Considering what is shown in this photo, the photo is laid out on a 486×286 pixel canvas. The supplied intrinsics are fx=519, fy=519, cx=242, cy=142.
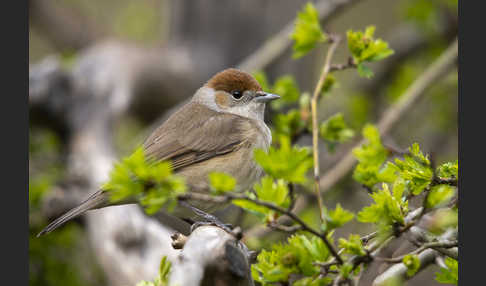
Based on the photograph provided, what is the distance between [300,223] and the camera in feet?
6.16

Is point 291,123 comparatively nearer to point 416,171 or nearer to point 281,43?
point 281,43

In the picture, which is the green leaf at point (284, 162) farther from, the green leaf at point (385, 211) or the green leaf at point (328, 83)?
the green leaf at point (328, 83)

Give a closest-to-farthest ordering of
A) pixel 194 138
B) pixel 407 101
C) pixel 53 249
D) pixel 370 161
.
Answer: pixel 370 161
pixel 194 138
pixel 407 101
pixel 53 249

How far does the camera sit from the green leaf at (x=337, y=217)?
195 cm

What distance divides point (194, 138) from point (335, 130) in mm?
1071

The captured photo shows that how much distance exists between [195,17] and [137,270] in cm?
372

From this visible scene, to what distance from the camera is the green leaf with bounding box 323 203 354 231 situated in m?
1.95

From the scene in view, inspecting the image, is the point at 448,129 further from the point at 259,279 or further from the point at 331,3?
the point at 259,279

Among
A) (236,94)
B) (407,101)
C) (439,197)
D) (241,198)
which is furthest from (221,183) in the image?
(407,101)

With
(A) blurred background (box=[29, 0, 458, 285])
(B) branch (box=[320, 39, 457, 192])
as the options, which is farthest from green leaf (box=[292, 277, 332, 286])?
(A) blurred background (box=[29, 0, 458, 285])

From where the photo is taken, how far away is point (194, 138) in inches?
157

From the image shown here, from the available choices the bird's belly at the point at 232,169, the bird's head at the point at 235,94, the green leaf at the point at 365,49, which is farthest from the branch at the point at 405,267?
the bird's head at the point at 235,94

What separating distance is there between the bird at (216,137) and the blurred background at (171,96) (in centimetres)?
101

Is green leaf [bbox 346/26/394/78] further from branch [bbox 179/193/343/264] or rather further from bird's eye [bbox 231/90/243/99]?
branch [bbox 179/193/343/264]
